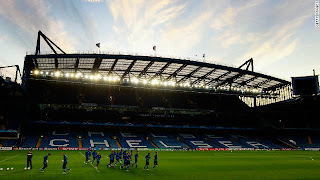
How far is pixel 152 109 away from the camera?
214 feet

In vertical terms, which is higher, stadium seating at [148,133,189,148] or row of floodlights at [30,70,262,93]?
row of floodlights at [30,70,262,93]

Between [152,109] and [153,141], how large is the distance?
37.5ft

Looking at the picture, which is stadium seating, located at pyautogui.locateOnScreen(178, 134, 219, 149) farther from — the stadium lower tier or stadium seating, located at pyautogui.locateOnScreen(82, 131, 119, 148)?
stadium seating, located at pyautogui.locateOnScreen(82, 131, 119, 148)

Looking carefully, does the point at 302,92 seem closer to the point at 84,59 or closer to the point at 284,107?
the point at 284,107

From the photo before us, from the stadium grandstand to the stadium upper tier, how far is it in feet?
0.69

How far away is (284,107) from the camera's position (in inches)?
2820

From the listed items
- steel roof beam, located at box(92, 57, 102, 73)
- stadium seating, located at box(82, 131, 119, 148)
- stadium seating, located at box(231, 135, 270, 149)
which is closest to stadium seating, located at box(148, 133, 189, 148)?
stadium seating, located at box(82, 131, 119, 148)

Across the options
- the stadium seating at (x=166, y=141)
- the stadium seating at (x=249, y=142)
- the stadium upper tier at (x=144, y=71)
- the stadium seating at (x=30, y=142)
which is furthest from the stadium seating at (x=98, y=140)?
the stadium seating at (x=249, y=142)

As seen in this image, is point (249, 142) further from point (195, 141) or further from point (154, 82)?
point (154, 82)

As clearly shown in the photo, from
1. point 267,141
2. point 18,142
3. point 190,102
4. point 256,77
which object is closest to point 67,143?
point 18,142

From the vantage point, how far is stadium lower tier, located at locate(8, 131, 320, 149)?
159ft

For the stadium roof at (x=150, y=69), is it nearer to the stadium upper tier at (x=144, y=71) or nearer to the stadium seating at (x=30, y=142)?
the stadium upper tier at (x=144, y=71)

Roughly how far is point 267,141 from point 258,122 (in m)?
8.18

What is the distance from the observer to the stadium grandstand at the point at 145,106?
49344 millimetres
